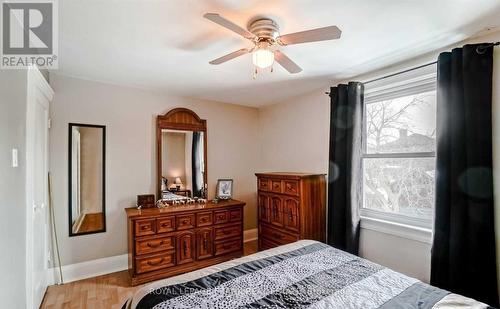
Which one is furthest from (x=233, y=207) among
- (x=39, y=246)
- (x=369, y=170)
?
(x=39, y=246)

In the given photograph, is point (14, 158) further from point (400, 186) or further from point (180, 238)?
point (400, 186)

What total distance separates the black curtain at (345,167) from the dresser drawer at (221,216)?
4.38 feet

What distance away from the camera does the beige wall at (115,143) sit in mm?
2871

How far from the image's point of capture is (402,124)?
2.53 metres

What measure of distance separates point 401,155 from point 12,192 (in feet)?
10.5

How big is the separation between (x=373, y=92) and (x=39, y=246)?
369cm

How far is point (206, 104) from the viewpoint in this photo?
155 inches

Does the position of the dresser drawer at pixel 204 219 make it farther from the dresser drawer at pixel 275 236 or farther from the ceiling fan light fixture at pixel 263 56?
the ceiling fan light fixture at pixel 263 56

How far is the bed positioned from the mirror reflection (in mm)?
2028

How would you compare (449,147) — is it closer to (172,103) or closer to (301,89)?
(301,89)

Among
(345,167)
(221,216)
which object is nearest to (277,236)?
(221,216)

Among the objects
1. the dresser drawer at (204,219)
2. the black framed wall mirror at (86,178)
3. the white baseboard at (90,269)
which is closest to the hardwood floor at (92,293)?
the white baseboard at (90,269)

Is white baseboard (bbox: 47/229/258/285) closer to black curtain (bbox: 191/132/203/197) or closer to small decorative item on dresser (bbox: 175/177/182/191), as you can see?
small decorative item on dresser (bbox: 175/177/182/191)

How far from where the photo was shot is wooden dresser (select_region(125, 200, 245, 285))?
281cm
